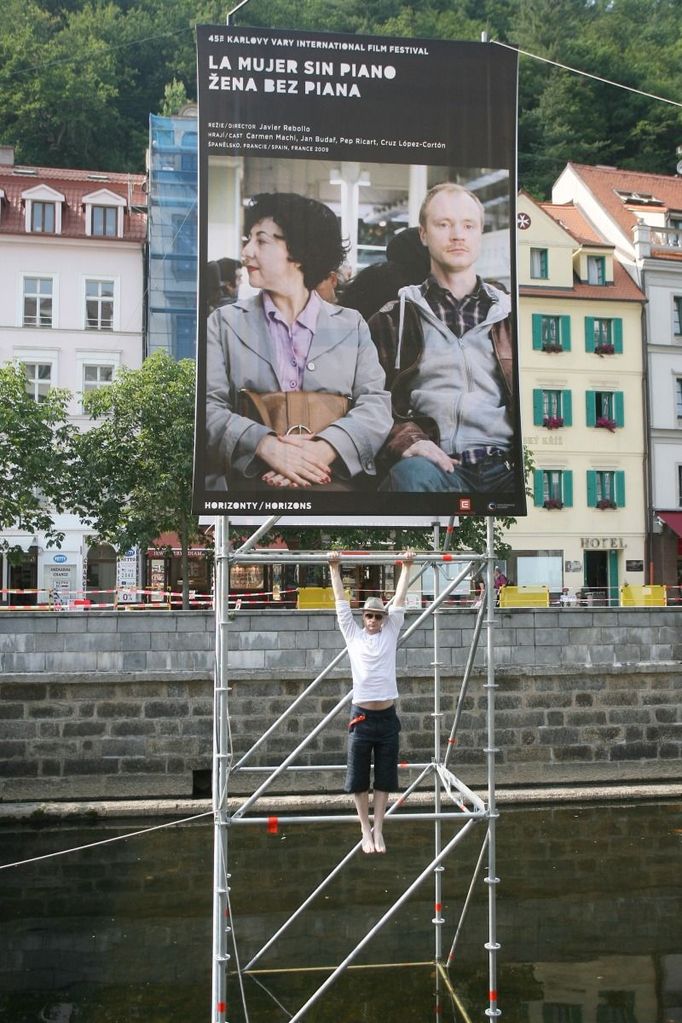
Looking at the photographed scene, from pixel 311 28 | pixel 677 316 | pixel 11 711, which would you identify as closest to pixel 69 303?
pixel 677 316

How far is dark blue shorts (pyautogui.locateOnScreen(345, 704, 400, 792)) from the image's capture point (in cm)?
764

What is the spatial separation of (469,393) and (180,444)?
74.6ft

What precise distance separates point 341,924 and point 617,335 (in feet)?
107

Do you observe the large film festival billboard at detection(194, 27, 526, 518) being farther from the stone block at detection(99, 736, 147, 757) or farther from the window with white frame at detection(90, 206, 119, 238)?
the window with white frame at detection(90, 206, 119, 238)

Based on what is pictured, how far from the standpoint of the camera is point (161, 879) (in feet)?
42.3

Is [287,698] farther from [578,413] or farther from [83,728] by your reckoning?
[578,413]

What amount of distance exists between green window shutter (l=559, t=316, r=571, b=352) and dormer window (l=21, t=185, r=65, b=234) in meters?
18.0

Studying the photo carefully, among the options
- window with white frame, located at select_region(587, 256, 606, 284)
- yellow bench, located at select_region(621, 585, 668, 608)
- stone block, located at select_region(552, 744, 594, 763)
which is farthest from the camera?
window with white frame, located at select_region(587, 256, 606, 284)

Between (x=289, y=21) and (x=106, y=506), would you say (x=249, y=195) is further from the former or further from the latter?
(x=289, y=21)

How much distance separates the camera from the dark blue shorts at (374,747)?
764 centimetres

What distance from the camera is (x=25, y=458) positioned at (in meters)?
29.5

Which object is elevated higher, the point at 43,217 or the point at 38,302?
the point at 43,217

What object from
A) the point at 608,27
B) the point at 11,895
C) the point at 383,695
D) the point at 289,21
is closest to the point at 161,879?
the point at 11,895

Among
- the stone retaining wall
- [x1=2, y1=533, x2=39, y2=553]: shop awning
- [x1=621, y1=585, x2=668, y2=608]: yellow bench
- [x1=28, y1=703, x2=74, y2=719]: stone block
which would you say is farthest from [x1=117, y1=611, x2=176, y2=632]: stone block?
[x1=2, y1=533, x2=39, y2=553]: shop awning
